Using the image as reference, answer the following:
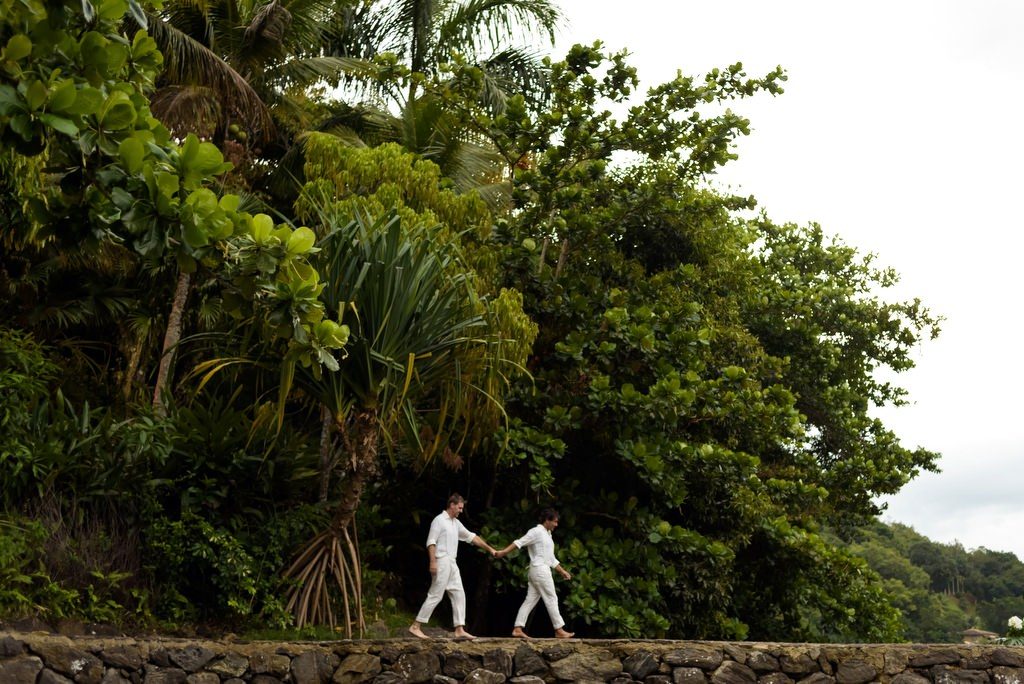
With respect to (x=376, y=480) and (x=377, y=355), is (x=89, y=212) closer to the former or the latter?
(x=377, y=355)

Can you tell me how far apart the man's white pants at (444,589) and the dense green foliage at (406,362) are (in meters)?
0.58

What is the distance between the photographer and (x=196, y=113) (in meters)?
13.6

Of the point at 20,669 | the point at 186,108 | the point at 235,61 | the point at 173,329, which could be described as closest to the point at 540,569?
the point at 20,669

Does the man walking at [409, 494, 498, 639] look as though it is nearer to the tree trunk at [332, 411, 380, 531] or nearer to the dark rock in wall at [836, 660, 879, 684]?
the tree trunk at [332, 411, 380, 531]

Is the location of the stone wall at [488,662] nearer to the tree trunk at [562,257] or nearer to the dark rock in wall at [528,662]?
the dark rock in wall at [528,662]

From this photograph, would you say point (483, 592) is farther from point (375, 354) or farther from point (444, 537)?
point (375, 354)

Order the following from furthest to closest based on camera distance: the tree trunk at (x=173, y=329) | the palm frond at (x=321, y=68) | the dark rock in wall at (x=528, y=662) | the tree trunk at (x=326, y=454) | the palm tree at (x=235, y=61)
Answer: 1. the palm frond at (x=321, y=68)
2. the palm tree at (x=235, y=61)
3. the tree trunk at (x=173, y=329)
4. the tree trunk at (x=326, y=454)
5. the dark rock in wall at (x=528, y=662)

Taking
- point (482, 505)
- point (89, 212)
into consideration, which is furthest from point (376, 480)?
point (89, 212)

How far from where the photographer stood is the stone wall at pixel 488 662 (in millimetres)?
8086

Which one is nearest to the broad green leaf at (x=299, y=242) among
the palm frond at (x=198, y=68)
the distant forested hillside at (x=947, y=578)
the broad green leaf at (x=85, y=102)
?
the broad green leaf at (x=85, y=102)

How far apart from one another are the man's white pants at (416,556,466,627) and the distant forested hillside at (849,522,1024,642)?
29.2 metres

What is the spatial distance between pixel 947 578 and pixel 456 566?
4683 cm

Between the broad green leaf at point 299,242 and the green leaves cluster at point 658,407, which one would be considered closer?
the broad green leaf at point 299,242

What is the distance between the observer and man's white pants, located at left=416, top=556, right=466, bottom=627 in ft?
31.7
